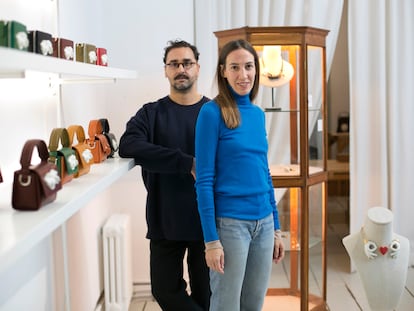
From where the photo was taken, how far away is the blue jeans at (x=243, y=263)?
1804 millimetres

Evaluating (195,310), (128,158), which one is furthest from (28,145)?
(195,310)

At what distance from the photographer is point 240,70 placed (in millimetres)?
1867

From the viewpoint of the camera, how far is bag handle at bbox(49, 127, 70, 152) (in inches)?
61.4

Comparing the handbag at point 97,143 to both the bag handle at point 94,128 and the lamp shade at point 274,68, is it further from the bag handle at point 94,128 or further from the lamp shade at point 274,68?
the lamp shade at point 274,68

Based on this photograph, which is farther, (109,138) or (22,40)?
(109,138)

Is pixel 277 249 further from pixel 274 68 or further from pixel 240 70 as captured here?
pixel 274 68

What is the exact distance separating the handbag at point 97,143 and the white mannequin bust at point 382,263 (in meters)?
1.10

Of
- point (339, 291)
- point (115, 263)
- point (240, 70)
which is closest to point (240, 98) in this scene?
point (240, 70)

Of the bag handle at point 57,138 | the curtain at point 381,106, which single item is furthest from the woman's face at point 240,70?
the curtain at point 381,106

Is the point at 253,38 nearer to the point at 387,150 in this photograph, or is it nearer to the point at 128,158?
the point at 128,158

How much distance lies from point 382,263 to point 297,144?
807 mm

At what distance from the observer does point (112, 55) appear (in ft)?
10.7

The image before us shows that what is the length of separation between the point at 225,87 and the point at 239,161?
0.27 m

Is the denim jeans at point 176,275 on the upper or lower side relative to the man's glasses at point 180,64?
lower
